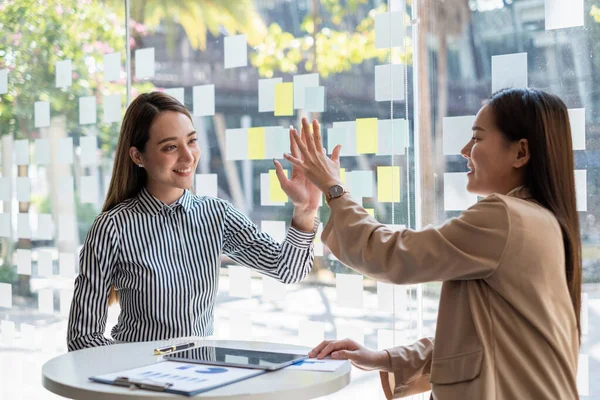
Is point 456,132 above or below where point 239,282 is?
above

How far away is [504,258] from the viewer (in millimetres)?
1634

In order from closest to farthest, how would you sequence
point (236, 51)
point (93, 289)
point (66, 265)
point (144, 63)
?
point (93, 289) → point (236, 51) → point (144, 63) → point (66, 265)

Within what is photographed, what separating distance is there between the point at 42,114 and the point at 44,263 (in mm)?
793

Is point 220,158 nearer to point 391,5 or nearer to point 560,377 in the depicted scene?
point 391,5

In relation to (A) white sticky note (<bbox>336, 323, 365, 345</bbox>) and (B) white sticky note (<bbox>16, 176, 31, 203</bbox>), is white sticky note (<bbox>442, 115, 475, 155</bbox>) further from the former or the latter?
(B) white sticky note (<bbox>16, 176, 31, 203</bbox>)

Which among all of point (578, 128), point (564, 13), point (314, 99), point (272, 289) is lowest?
point (272, 289)

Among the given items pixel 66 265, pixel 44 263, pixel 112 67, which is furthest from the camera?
pixel 44 263

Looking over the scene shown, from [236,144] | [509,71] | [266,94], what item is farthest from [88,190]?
[509,71]

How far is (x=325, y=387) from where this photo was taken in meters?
1.68

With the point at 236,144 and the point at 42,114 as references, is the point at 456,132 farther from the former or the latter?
the point at 42,114

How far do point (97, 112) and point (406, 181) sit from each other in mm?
1774

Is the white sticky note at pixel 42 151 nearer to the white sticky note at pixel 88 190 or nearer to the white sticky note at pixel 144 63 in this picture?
the white sticky note at pixel 88 190

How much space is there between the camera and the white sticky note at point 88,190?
12.3 feet

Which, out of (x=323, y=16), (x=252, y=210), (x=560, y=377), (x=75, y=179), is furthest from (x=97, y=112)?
(x=560, y=377)
